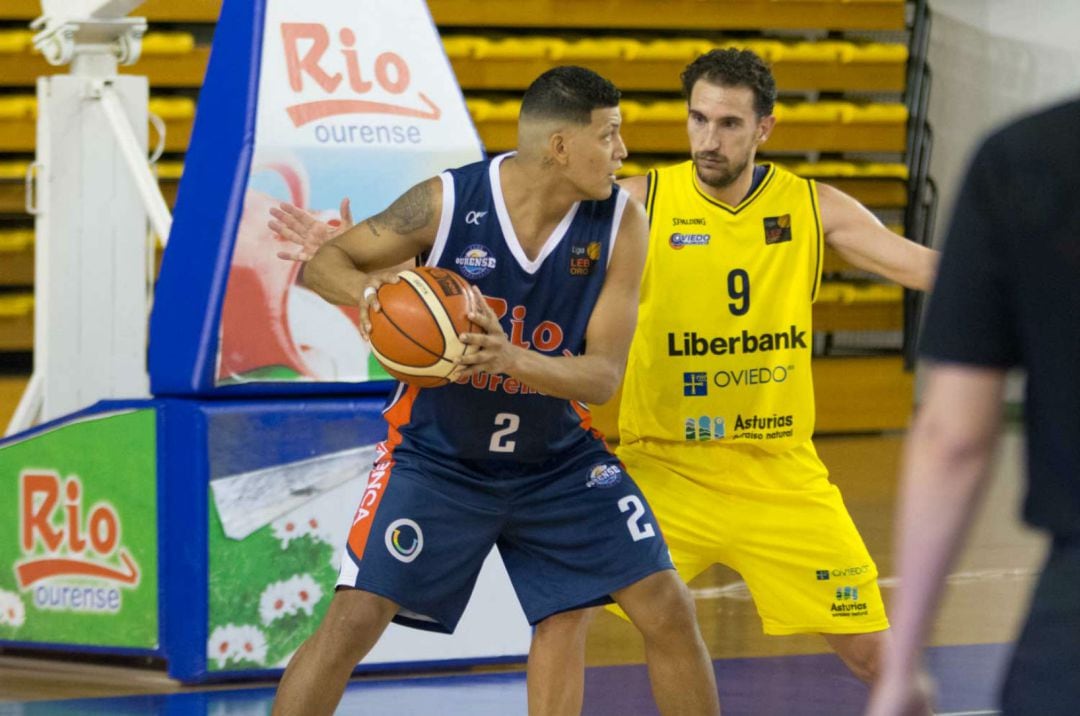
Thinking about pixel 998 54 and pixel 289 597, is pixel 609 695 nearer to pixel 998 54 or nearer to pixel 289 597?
pixel 289 597

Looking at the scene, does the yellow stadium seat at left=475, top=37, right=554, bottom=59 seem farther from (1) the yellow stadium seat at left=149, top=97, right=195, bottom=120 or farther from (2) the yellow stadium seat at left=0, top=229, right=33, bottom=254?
(2) the yellow stadium seat at left=0, top=229, right=33, bottom=254

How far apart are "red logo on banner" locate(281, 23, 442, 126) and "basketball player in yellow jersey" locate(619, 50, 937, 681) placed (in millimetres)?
1350

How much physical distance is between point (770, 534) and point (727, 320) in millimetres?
537

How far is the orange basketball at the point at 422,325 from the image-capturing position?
11.8 feet

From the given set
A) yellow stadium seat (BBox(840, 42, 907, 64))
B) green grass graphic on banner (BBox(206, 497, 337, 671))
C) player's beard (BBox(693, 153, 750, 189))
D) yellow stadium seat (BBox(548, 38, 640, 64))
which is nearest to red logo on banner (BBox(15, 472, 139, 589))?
green grass graphic on banner (BBox(206, 497, 337, 671))

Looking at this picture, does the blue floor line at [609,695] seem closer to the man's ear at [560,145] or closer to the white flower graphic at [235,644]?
the white flower graphic at [235,644]

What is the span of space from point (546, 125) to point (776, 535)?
1.15 m

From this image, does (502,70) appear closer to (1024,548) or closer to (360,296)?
(1024,548)

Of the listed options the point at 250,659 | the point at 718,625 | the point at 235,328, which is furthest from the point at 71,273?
the point at 718,625

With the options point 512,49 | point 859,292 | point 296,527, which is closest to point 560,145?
point 296,527

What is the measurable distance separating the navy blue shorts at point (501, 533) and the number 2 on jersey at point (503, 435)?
0.04 meters

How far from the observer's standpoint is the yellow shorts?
420 centimetres

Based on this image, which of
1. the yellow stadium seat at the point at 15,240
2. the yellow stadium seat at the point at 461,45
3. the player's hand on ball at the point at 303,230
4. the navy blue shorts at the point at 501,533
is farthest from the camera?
the yellow stadium seat at the point at 461,45

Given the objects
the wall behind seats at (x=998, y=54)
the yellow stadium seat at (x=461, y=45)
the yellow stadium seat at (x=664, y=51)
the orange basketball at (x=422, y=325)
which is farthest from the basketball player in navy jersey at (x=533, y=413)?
the wall behind seats at (x=998, y=54)
